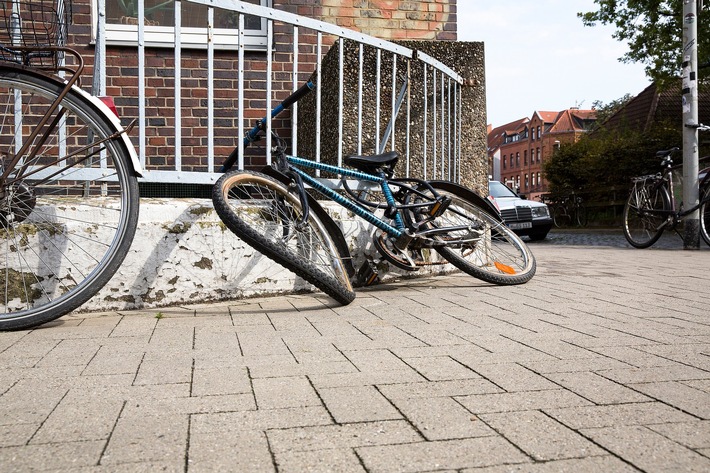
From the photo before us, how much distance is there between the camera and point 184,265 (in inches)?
162

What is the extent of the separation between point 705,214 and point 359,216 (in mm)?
6985

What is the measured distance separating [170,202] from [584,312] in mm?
2385

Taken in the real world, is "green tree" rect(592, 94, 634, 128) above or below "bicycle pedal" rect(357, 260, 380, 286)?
above

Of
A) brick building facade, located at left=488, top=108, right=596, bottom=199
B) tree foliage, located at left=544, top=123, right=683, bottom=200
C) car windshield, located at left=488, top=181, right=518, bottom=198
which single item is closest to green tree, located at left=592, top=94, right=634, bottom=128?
brick building facade, located at left=488, top=108, right=596, bottom=199

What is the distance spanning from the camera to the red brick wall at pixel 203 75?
254 inches

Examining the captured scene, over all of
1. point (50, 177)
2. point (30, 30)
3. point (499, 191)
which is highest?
point (30, 30)

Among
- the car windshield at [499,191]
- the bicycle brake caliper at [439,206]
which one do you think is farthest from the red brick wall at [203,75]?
the car windshield at [499,191]

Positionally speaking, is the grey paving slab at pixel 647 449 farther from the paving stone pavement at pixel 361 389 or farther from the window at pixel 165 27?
the window at pixel 165 27

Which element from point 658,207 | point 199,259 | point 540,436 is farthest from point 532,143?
point 540,436

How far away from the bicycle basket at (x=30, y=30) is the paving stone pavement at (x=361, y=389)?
130 cm

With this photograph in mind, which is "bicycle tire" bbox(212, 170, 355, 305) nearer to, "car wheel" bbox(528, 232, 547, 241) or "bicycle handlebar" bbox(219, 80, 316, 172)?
"bicycle handlebar" bbox(219, 80, 316, 172)

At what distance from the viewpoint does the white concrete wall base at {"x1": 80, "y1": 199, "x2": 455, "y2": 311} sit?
3.97 meters

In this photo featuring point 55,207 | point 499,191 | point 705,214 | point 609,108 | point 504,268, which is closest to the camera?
point 55,207

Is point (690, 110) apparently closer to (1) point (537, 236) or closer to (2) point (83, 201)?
(1) point (537, 236)
